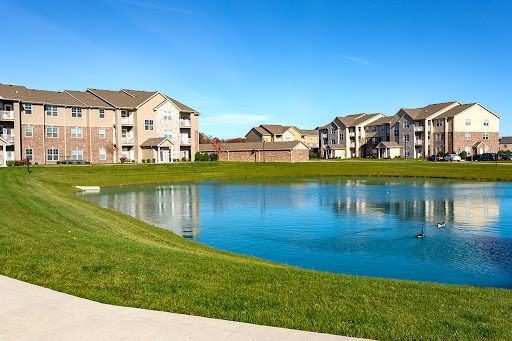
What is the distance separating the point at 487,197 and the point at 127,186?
116ft

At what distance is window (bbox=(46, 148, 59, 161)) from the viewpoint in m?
57.7

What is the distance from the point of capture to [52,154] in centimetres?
5825

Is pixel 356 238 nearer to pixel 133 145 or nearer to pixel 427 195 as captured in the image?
pixel 427 195

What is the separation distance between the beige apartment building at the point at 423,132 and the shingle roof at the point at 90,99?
2384 inches

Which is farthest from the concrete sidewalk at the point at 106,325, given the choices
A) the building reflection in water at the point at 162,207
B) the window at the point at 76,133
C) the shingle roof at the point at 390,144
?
the shingle roof at the point at 390,144

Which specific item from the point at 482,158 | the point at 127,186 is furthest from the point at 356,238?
the point at 482,158

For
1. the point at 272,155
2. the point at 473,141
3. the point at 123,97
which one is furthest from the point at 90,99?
the point at 473,141

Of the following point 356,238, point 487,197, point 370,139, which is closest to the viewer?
point 356,238

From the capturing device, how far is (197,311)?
665 centimetres

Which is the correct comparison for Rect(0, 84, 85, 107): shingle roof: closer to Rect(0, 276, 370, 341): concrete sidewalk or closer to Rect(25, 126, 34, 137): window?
Rect(25, 126, 34, 137): window

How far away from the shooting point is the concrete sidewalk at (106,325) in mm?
5609

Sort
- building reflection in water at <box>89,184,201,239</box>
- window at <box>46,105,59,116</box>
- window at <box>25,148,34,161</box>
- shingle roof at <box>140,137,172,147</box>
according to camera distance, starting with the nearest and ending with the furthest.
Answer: building reflection in water at <box>89,184,201,239</box>, window at <box>25,148,34,161</box>, window at <box>46,105,59,116</box>, shingle roof at <box>140,137,172,147</box>

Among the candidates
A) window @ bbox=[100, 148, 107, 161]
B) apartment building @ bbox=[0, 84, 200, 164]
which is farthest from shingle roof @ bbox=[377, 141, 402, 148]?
window @ bbox=[100, 148, 107, 161]

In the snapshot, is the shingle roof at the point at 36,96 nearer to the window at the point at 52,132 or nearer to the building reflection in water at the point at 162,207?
the window at the point at 52,132
